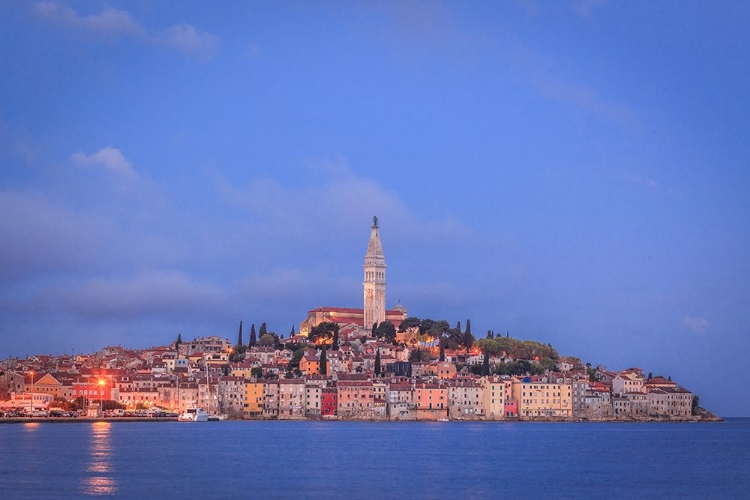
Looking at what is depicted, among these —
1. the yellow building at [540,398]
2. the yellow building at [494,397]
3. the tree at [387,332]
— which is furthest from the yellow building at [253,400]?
the tree at [387,332]

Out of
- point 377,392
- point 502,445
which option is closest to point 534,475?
point 502,445

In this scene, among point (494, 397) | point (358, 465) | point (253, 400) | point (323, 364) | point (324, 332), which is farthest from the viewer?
point (324, 332)

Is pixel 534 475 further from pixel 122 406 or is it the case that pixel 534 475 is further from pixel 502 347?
pixel 502 347

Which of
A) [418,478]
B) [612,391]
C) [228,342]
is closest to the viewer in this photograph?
[418,478]

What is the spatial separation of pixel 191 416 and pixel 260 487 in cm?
5165

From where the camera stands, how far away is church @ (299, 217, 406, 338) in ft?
401

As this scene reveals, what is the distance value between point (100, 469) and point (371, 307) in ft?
258

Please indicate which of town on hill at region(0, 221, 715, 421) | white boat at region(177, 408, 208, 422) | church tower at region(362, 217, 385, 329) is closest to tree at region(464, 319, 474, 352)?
town on hill at region(0, 221, 715, 421)

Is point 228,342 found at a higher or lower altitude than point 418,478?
higher

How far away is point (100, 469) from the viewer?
4453 centimetres

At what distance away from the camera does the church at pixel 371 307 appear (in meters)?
122

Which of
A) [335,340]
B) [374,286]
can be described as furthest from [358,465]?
[374,286]

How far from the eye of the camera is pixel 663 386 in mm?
104688

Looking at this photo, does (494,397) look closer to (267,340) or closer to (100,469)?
(267,340)
